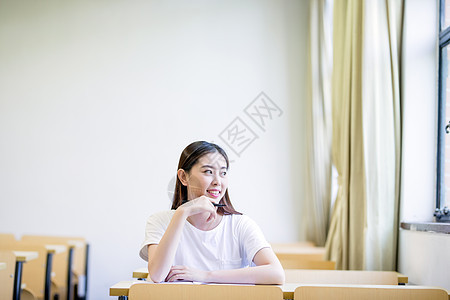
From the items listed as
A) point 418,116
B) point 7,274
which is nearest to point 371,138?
point 418,116

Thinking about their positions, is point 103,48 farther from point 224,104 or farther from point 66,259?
point 66,259

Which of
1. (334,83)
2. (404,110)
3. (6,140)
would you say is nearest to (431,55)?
(404,110)

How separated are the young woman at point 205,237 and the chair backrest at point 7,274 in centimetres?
137

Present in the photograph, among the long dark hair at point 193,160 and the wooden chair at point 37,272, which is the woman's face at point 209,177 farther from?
the wooden chair at point 37,272

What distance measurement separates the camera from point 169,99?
16.2ft

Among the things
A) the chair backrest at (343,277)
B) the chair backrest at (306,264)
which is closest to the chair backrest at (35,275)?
the chair backrest at (306,264)

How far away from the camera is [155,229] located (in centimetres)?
191

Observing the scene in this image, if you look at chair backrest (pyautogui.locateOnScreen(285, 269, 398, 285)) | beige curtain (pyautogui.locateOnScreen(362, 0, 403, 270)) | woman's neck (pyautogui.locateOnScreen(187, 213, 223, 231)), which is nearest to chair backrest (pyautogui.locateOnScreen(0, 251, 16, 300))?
woman's neck (pyautogui.locateOnScreen(187, 213, 223, 231))

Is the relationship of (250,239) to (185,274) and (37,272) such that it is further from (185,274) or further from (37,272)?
(37,272)

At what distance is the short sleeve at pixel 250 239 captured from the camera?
1.89m

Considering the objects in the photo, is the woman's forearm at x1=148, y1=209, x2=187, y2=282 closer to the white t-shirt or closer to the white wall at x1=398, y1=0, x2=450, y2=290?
the white t-shirt

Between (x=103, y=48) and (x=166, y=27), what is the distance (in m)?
0.63

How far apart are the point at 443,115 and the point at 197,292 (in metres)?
1.71

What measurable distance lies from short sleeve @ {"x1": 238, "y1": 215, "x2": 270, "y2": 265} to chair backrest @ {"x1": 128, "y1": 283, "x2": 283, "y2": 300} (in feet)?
0.96
